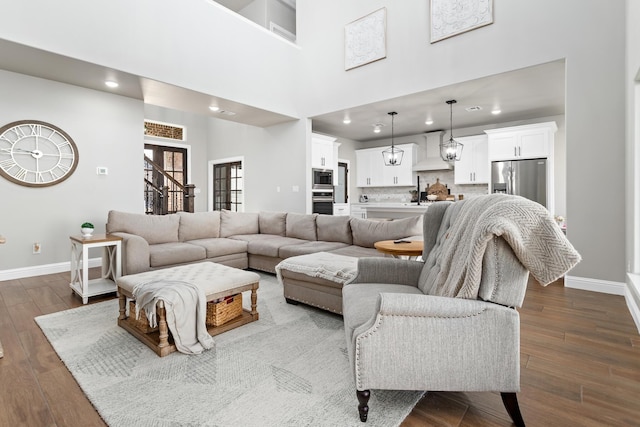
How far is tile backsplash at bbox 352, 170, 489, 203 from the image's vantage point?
287 inches

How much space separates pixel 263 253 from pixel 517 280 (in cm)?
326

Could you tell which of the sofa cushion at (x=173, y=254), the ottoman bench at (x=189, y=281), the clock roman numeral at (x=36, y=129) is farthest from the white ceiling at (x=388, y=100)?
the ottoman bench at (x=189, y=281)

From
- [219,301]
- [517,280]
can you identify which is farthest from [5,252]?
[517,280]

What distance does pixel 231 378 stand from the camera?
1779mm

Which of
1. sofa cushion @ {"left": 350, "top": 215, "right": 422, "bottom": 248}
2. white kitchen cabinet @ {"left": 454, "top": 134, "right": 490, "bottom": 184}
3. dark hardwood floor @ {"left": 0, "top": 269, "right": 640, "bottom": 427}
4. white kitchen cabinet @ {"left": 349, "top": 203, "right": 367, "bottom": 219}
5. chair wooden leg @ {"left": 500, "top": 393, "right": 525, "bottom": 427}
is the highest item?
white kitchen cabinet @ {"left": 454, "top": 134, "right": 490, "bottom": 184}

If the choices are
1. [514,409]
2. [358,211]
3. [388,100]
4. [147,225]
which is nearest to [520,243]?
[514,409]

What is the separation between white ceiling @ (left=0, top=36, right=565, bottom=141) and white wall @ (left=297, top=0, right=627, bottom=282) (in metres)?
0.21

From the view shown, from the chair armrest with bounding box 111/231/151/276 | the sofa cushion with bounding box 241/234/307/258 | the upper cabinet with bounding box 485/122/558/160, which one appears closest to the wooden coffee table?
the sofa cushion with bounding box 241/234/307/258

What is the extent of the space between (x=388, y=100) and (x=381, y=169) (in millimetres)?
3421

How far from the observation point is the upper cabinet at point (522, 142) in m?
5.70

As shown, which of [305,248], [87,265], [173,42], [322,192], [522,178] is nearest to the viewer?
[87,265]

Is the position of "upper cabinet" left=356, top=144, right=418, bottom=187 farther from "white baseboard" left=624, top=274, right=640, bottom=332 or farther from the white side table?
the white side table

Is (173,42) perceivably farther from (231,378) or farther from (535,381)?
(535,381)

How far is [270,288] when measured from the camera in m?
3.59
